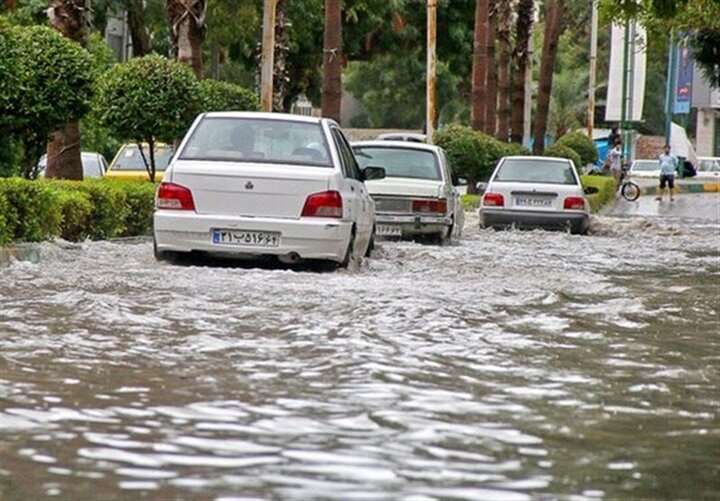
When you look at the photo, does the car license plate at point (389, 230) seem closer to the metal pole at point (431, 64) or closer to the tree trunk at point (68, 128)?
the tree trunk at point (68, 128)

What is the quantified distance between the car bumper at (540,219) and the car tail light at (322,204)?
12.3m

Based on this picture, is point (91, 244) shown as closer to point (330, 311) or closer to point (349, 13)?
point (330, 311)

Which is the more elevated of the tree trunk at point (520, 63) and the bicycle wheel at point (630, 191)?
the tree trunk at point (520, 63)

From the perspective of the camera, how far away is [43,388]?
8.19 m

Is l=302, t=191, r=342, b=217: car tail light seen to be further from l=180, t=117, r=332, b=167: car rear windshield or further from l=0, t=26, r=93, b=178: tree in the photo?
l=0, t=26, r=93, b=178: tree

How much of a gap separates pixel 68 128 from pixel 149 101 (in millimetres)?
1202

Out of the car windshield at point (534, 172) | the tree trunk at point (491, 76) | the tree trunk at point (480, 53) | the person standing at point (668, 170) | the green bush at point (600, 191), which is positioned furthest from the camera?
the person standing at point (668, 170)

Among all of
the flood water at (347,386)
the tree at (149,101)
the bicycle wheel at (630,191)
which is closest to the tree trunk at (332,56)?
the tree at (149,101)

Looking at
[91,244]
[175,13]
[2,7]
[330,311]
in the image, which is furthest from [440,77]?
[330,311]

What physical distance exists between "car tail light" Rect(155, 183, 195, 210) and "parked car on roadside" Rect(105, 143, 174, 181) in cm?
1410

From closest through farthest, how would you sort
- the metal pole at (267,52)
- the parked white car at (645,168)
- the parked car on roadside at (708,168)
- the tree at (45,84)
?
1. the tree at (45,84)
2. the metal pole at (267,52)
3. the parked white car at (645,168)
4. the parked car on roadside at (708,168)

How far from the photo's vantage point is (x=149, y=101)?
2423cm

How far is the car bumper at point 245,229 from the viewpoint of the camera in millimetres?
14727

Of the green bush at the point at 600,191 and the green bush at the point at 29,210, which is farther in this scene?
the green bush at the point at 600,191
